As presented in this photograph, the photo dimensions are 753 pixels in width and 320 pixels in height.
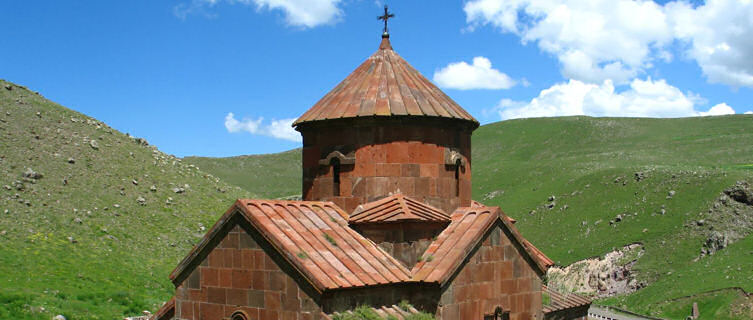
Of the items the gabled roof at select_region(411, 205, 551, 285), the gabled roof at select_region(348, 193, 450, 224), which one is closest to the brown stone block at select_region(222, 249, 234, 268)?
the gabled roof at select_region(348, 193, 450, 224)

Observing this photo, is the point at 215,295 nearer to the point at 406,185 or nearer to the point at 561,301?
the point at 406,185

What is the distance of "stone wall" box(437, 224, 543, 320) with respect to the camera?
38.3ft

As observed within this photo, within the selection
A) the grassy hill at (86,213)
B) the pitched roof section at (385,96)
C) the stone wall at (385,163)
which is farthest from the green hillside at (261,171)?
the stone wall at (385,163)

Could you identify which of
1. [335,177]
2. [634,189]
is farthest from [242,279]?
[634,189]

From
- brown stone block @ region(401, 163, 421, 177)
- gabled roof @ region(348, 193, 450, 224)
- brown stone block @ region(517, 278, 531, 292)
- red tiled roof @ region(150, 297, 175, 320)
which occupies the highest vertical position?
brown stone block @ region(401, 163, 421, 177)

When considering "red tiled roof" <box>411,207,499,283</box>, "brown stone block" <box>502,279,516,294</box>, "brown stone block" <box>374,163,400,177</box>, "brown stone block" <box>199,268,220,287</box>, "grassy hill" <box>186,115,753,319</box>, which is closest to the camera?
"brown stone block" <box>199,268,220,287</box>

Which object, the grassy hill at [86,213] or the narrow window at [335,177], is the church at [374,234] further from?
the grassy hill at [86,213]

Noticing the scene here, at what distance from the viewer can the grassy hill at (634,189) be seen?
114 ft

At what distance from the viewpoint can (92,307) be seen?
2127 centimetres

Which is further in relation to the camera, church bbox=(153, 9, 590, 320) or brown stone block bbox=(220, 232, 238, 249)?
brown stone block bbox=(220, 232, 238, 249)

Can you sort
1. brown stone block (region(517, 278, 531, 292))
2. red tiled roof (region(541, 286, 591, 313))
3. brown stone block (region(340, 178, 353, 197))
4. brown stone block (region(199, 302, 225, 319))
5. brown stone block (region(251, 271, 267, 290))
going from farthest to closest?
1. red tiled roof (region(541, 286, 591, 313))
2. brown stone block (region(340, 178, 353, 197))
3. brown stone block (region(517, 278, 531, 292))
4. brown stone block (region(199, 302, 225, 319))
5. brown stone block (region(251, 271, 267, 290))

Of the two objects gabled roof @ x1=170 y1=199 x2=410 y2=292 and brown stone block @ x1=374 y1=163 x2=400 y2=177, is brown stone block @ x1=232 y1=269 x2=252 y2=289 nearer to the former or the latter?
gabled roof @ x1=170 y1=199 x2=410 y2=292

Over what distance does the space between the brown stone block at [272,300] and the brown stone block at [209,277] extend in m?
1.09

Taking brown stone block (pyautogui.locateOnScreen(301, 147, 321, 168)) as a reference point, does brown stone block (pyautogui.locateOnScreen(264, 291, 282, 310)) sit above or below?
below
